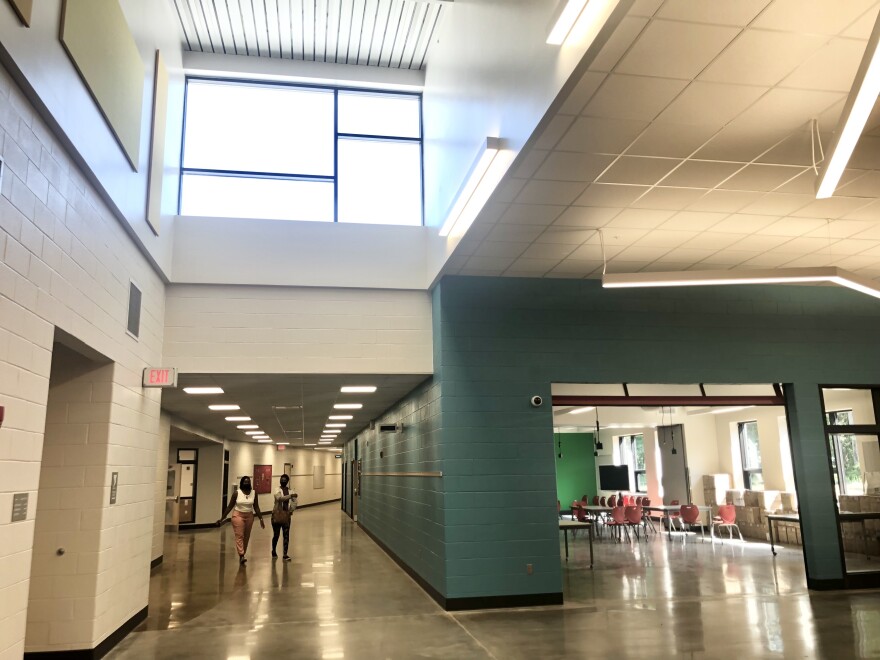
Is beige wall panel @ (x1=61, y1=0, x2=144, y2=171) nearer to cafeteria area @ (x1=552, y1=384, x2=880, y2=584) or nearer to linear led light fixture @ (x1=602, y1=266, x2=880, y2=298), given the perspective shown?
linear led light fixture @ (x1=602, y1=266, x2=880, y2=298)

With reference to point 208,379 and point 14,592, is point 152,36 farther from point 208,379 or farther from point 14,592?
point 14,592

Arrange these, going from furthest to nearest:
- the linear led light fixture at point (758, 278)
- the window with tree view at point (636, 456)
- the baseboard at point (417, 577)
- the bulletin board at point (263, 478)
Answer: the bulletin board at point (263, 478)
the window with tree view at point (636, 456)
the baseboard at point (417, 577)
the linear led light fixture at point (758, 278)

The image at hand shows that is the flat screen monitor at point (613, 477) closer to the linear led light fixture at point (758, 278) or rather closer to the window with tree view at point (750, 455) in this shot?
the window with tree view at point (750, 455)

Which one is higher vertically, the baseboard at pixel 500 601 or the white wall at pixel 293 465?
the white wall at pixel 293 465

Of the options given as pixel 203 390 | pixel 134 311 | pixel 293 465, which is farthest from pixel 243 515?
pixel 293 465

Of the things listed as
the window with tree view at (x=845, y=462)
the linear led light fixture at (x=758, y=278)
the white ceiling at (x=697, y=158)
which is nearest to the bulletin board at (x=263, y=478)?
the white ceiling at (x=697, y=158)

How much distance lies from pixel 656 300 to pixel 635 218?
7.99ft

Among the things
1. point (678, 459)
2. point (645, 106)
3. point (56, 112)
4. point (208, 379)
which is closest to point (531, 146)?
point (645, 106)

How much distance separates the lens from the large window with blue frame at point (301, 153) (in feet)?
26.2

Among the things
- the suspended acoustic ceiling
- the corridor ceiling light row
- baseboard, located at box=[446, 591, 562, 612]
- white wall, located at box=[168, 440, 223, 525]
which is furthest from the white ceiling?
white wall, located at box=[168, 440, 223, 525]

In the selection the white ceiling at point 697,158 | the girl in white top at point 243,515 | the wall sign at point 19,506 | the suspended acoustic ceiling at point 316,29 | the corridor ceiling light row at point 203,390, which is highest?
the suspended acoustic ceiling at point 316,29

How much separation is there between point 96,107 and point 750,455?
14764mm

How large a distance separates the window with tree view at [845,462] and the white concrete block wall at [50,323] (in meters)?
7.72

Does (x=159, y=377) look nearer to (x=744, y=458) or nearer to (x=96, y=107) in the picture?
(x=96, y=107)
